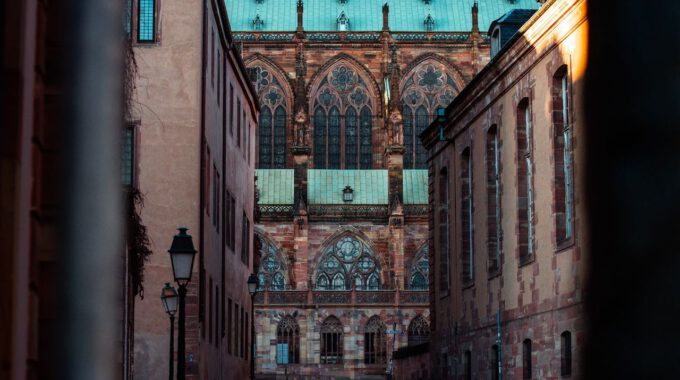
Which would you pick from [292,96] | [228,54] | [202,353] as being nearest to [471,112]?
[228,54]

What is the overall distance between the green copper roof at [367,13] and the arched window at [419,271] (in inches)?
686

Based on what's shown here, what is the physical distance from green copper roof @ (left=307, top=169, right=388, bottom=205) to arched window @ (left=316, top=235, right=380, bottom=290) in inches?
121

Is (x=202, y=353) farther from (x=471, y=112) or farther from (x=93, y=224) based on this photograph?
(x=93, y=224)

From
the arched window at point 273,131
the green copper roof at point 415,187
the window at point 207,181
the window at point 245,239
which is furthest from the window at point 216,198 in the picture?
the arched window at point 273,131

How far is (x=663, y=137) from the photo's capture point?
0.88m

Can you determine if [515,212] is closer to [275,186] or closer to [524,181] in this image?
[524,181]

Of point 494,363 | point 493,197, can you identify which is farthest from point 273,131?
point 494,363

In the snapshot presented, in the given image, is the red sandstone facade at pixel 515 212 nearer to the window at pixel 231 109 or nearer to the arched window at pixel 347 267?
the window at pixel 231 109

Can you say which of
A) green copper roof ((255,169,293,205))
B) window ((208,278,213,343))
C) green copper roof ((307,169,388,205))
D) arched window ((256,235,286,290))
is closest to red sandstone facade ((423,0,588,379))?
window ((208,278,213,343))

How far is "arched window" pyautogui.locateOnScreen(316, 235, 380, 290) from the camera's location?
7262 cm

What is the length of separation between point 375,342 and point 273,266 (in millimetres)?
8010

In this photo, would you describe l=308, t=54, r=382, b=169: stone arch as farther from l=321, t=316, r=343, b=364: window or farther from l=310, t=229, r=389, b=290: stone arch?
l=321, t=316, r=343, b=364: window

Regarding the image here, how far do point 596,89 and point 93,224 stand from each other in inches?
16.3

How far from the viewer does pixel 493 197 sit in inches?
1185
